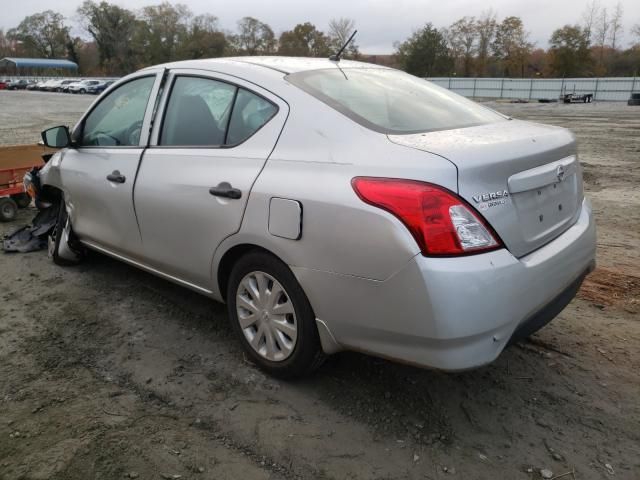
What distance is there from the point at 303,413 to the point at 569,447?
1.25 m

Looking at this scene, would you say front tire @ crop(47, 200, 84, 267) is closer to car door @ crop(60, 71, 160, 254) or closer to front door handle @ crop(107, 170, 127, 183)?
car door @ crop(60, 71, 160, 254)

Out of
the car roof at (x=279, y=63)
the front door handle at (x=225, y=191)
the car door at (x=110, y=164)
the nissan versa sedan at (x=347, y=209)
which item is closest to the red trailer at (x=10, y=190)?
the car door at (x=110, y=164)

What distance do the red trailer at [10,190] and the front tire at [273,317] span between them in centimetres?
470

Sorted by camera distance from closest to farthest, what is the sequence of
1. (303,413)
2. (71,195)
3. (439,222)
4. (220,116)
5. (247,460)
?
(439,222) < (247,460) < (303,413) < (220,116) < (71,195)

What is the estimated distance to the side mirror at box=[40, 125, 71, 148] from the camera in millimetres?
4191

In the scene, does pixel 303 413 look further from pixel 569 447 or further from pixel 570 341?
pixel 570 341

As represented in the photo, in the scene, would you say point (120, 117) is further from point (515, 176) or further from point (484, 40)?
point (484, 40)

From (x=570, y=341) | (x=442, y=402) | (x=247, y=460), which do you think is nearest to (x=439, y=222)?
(x=442, y=402)

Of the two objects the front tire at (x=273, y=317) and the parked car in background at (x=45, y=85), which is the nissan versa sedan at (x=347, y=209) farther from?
the parked car in background at (x=45, y=85)

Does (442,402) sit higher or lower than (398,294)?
lower

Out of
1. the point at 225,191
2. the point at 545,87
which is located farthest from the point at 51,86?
the point at 225,191

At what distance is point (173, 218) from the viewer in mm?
3240

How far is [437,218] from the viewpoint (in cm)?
219

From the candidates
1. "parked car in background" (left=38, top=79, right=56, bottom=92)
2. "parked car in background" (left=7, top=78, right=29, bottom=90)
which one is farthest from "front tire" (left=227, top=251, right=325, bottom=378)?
"parked car in background" (left=7, top=78, right=29, bottom=90)
